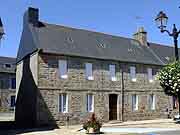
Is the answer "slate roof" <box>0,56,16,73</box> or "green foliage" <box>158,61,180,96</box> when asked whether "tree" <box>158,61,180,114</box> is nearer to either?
"green foliage" <box>158,61,180,96</box>

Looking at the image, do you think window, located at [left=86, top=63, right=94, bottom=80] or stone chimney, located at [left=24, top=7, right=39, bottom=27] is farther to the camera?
stone chimney, located at [left=24, top=7, right=39, bottom=27]

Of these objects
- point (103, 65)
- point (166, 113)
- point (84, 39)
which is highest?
point (84, 39)

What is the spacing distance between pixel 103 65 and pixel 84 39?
123 inches

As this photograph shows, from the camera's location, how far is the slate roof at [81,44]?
1012 inches

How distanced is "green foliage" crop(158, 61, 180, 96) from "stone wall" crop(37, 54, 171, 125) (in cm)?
656

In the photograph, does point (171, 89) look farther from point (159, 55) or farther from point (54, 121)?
point (159, 55)

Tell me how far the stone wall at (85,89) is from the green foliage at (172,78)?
6.56 meters

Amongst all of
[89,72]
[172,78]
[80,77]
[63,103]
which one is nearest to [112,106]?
[89,72]

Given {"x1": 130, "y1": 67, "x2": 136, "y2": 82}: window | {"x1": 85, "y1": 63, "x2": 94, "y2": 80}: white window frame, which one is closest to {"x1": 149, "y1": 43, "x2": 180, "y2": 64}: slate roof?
{"x1": 130, "y1": 67, "x2": 136, "y2": 82}: window

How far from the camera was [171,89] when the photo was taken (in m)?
21.4

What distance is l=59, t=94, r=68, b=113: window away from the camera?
24.9 m

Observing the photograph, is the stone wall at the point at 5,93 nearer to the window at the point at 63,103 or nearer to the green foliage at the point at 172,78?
the window at the point at 63,103

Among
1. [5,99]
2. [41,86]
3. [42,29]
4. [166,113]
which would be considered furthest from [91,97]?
[5,99]

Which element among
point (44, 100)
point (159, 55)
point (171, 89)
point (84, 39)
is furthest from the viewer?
point (159, 55)
